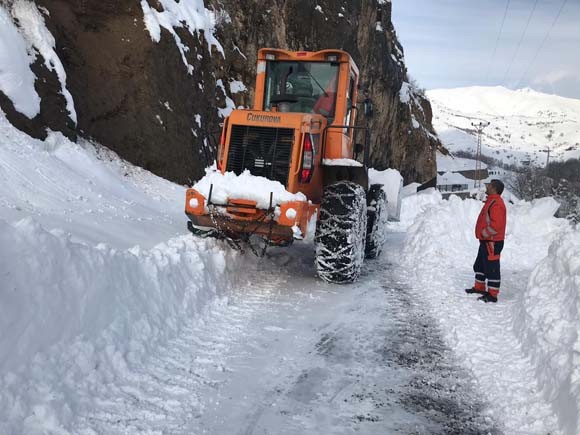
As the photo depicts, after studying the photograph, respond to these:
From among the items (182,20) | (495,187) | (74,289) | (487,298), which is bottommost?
(487,298)

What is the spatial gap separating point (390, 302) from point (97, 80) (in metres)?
7.95

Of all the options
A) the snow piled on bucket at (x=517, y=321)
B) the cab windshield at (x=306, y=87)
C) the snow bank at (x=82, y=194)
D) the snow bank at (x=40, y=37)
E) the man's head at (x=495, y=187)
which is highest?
the snow bank at (x=40, y=37)

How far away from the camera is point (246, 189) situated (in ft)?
20.9

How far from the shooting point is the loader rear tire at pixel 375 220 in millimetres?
9516

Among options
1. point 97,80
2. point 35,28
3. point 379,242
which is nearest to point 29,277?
point 379,242

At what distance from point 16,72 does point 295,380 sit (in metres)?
7.58

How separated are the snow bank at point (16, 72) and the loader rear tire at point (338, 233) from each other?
538 cm

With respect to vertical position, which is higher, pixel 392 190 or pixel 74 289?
pixel 392 190

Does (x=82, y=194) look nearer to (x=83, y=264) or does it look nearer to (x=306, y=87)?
(x=306, y=87)

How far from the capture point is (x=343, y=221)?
6.82 metres

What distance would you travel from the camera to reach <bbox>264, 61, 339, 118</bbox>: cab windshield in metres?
7.76

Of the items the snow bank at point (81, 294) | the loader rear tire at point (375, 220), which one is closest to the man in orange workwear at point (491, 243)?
the loader rear tire at point (375, 220)

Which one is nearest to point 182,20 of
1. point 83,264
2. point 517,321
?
point 83,264

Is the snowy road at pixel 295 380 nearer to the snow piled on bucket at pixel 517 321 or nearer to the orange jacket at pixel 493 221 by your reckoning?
the snow piled on bucket at pixel 517 321
